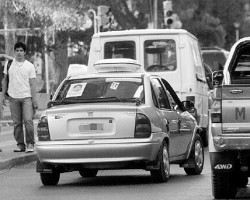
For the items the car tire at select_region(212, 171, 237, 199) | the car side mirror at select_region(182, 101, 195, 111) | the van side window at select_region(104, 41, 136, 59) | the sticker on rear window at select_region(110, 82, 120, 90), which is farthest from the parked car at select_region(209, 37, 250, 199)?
the van side window at select_region(104, 41, 136, 59)

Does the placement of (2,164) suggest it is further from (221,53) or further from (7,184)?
(221,53)

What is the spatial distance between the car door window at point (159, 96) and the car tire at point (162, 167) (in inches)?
22.4

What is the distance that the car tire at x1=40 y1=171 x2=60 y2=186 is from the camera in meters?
14.6

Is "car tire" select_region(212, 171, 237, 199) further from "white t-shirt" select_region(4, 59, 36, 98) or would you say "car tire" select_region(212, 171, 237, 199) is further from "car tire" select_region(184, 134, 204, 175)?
"white t-shirt" select_region(4, 59, 36, 98)

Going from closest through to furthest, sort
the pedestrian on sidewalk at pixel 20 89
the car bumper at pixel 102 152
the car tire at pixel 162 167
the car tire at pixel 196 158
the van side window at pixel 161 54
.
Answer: the car bumper at pixel 102 152
the car tire at pixel 162 167
the car tire at pixel 196 158
the pedestrian on sidewalk at pixel 20 89
the van side window at pixel 161 54

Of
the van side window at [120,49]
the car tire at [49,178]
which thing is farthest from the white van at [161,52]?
the car tire at [49,178]

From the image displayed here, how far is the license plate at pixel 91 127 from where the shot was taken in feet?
46.4

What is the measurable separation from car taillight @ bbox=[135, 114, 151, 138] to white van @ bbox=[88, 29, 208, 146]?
24.8 feet

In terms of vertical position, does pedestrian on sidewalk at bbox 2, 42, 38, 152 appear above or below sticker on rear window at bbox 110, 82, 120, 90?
below

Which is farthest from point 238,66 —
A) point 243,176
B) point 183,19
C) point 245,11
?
point 245,11

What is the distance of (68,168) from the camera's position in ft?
47.2

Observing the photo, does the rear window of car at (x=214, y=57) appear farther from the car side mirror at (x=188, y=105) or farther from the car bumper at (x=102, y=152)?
the car bumper at (x=102, y=152)

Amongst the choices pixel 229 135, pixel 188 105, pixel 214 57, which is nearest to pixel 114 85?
pixel 188 105

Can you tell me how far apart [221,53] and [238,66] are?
2372cm
